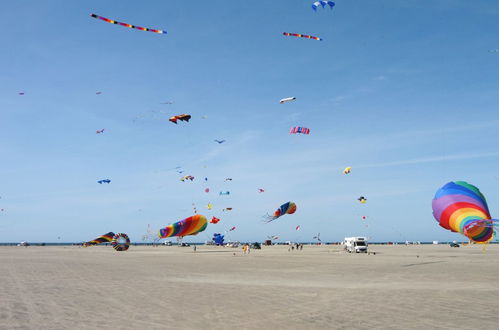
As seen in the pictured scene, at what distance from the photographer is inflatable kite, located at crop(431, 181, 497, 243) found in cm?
3278

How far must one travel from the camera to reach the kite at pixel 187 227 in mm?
70688

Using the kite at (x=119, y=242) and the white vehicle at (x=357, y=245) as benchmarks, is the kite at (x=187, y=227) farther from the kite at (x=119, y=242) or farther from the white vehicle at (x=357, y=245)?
the white vehicle at (x=357, y=245)

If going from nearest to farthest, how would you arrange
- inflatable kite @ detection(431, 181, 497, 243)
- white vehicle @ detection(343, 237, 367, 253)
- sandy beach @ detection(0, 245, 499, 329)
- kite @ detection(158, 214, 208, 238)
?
sandy beach @ detection(0, 245, 499, 329)
inflatable kite @ detection(431, 181, 497, 243)
white vehicle @ detection(343, 237, 367, 253)
kite @ detection(158, 214, 208, 238)

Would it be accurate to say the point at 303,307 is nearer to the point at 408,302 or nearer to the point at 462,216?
the point at 408,302

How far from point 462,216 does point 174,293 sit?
27.0 m

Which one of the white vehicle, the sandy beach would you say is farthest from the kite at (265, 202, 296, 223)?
the sandy beach

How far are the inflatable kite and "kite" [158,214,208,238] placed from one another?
42.9 meters

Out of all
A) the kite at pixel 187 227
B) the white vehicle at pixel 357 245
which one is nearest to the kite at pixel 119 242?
the kite at pixel 187 227

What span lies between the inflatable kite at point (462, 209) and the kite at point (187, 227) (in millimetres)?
42888

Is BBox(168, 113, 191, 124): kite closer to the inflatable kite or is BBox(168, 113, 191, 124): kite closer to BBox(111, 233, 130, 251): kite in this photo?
the inflatable kite

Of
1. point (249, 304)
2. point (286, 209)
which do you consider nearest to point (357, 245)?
point (286, 209)

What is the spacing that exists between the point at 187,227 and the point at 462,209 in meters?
47.6

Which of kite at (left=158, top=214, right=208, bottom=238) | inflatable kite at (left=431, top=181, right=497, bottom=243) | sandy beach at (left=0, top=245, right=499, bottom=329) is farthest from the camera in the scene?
kite at (left=158, top=214, right=208, bottom=238)

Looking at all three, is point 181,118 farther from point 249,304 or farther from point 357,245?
point 357,245
